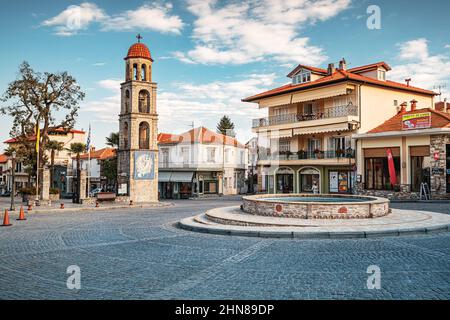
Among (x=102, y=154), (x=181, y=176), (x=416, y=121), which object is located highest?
(x=416, y=121)

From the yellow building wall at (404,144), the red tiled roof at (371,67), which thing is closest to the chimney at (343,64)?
the red tiled roof at (371,67)

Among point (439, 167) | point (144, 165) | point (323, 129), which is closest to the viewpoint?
point (439, 167)

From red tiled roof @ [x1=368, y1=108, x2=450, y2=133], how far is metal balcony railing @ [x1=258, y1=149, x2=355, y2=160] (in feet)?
9.12

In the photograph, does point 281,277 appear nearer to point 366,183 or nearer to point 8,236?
point 8,236

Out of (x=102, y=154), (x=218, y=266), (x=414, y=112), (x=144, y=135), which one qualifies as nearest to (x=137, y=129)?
(x=144, y=135)

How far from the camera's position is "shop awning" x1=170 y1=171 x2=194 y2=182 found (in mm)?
47562

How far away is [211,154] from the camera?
49.3m

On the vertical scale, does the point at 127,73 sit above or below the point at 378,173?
above

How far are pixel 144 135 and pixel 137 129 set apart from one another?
2710mm

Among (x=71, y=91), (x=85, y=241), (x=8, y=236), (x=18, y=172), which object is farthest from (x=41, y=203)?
(x=18, y=172)

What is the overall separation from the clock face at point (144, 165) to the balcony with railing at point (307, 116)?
532 inches

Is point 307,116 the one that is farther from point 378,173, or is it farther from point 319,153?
point 378,173

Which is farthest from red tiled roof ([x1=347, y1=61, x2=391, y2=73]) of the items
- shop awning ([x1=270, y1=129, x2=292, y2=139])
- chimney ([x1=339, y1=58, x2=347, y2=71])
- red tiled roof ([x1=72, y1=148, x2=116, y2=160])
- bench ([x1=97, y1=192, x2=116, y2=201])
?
red tiled roof ([x1=72, y1=148, x2=116, y2=160])

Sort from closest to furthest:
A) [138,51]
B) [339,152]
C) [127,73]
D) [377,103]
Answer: [138,51] → [339,152] → [127,73] → [377,103]
